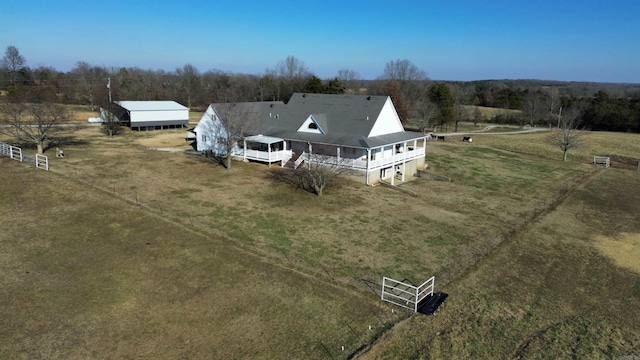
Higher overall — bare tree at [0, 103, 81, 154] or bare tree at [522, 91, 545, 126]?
bare tree at [522, 91, 545, 126]

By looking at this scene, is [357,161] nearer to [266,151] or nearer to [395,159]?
[395,159]

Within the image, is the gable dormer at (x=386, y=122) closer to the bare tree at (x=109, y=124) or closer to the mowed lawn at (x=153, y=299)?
the mowed lawn at (x=153, y=299)

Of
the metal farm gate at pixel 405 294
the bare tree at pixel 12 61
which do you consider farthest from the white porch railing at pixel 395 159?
the bare tree at pixel 12 61

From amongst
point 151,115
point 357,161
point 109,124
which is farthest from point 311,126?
point 151,115

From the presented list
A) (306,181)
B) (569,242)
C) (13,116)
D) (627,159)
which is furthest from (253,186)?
(627,159)

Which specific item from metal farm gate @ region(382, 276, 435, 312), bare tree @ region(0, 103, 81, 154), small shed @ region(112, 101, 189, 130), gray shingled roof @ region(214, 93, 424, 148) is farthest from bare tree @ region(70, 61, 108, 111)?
metal farm gate @ region(382, 276, 435, 312)

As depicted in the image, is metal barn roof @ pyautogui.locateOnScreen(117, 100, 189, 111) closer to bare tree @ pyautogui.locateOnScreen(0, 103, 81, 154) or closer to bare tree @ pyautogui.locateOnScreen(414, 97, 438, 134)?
bare tree @ pyautogui.locateOnScreen(0, 103, 81, 154)
